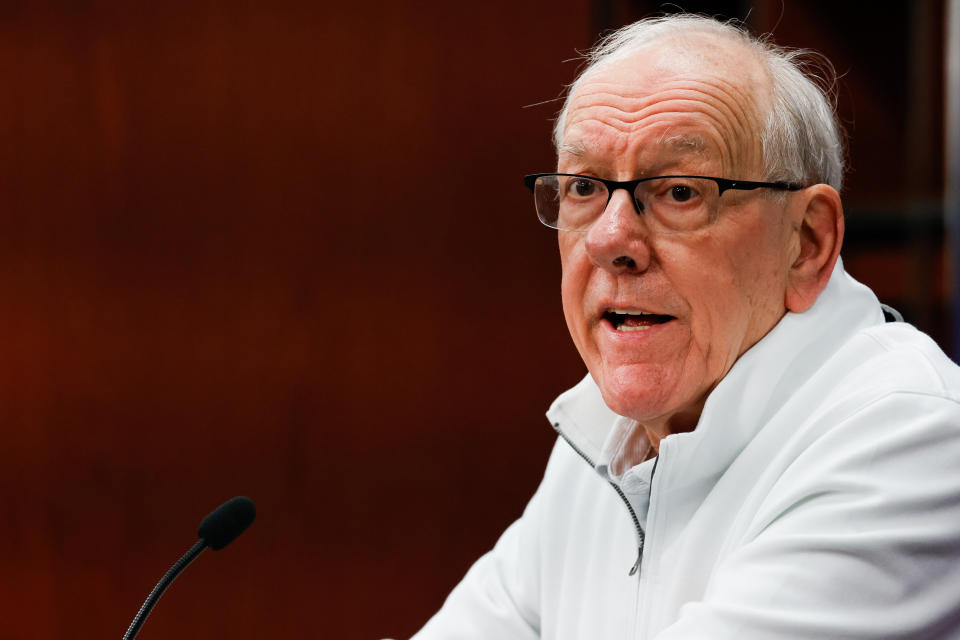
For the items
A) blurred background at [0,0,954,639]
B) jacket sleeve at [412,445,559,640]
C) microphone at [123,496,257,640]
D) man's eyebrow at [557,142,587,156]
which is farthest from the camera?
blurred background at [0,0,954,639]

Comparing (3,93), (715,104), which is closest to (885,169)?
(715,104)

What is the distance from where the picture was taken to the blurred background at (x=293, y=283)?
8.23 ft

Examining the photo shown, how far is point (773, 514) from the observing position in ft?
3.38

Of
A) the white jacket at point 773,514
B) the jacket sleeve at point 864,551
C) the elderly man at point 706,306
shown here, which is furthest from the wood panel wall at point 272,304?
the jacket sleeve at point 864,551

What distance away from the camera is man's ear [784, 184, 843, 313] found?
122cm

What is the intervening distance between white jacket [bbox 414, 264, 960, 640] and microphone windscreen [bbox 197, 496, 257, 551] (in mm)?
388

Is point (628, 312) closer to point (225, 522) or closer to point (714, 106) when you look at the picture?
point (714, 106)

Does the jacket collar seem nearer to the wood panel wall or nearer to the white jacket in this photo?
the white jacket

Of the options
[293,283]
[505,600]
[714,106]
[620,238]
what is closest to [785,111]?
[714,106]

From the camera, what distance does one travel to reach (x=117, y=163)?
2.51m

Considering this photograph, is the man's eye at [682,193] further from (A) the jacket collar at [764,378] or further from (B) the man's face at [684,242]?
(A) the jacket collar at [764,378]

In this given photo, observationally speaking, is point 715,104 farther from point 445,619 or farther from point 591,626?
point 445,619

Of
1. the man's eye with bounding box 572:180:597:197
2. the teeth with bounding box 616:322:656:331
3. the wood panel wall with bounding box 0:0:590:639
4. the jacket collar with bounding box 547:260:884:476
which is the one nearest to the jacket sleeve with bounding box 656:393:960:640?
the jacket collar with bounding box 547:260:884:476

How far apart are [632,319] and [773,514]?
297 millimetres
